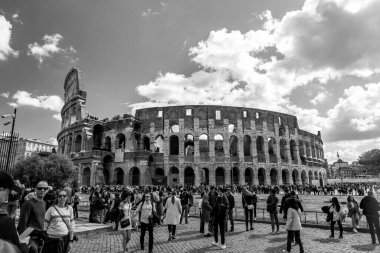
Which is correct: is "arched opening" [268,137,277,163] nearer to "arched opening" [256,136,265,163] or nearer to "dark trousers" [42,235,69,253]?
"arched opening" [256,136,265,163]

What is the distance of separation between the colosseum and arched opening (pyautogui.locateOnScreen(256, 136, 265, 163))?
0.51 feet

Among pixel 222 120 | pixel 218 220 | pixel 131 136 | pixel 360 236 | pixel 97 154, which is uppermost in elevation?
pixel 222 120

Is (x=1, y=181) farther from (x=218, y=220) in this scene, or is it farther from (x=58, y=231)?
(x=218, y=220)

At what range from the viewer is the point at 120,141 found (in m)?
41.7

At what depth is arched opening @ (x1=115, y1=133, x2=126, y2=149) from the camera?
39094mm

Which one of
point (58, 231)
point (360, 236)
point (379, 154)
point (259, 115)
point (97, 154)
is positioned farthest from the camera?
point (379, 154)

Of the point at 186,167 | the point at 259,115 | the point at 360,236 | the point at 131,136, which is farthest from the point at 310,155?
the point at 360,236

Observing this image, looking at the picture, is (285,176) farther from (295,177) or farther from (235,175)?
(235,175)

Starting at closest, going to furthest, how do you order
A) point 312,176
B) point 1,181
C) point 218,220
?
1. point 1,181
2. point 218,220
3. point 312,176

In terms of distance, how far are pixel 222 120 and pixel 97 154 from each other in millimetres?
19250

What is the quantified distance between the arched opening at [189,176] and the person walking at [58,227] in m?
34.9

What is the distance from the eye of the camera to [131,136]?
3819 centimetres

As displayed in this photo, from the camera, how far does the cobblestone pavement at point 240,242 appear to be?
688 cm

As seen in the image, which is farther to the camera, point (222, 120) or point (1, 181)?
point (222, 120)
